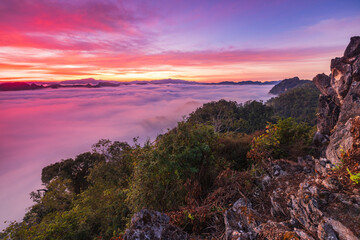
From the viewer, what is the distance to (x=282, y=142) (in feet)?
27.2

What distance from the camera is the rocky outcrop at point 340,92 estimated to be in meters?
6.88

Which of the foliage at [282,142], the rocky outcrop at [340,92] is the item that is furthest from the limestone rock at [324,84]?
the foliage at [282,142]

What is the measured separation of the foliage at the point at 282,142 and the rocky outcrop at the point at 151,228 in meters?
4.47

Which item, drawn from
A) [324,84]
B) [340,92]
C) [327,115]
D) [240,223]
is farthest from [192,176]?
[324,84]

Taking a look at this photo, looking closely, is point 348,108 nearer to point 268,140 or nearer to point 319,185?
point 268,140

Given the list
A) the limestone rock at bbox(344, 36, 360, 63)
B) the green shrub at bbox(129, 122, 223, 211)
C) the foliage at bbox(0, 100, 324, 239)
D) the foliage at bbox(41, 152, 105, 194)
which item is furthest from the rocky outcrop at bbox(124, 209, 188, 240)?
the foliage at bbox(41, 152, 105, 194)

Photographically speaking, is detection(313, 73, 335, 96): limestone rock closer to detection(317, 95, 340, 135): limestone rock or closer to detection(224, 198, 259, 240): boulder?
detection(317, 95, 340, 135): limestone rock

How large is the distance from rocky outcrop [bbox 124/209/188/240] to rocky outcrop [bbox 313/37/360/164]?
6.91 meters

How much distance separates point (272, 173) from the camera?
5406 mm

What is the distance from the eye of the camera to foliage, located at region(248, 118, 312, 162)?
23.1 feet

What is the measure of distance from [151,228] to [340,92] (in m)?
10.4

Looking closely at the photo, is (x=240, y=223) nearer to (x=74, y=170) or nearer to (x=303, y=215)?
(x=303, y=215)

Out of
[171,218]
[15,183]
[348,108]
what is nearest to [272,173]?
[171,218]

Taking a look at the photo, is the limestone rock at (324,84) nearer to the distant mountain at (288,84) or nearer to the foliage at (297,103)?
the foliage at (297,103)
